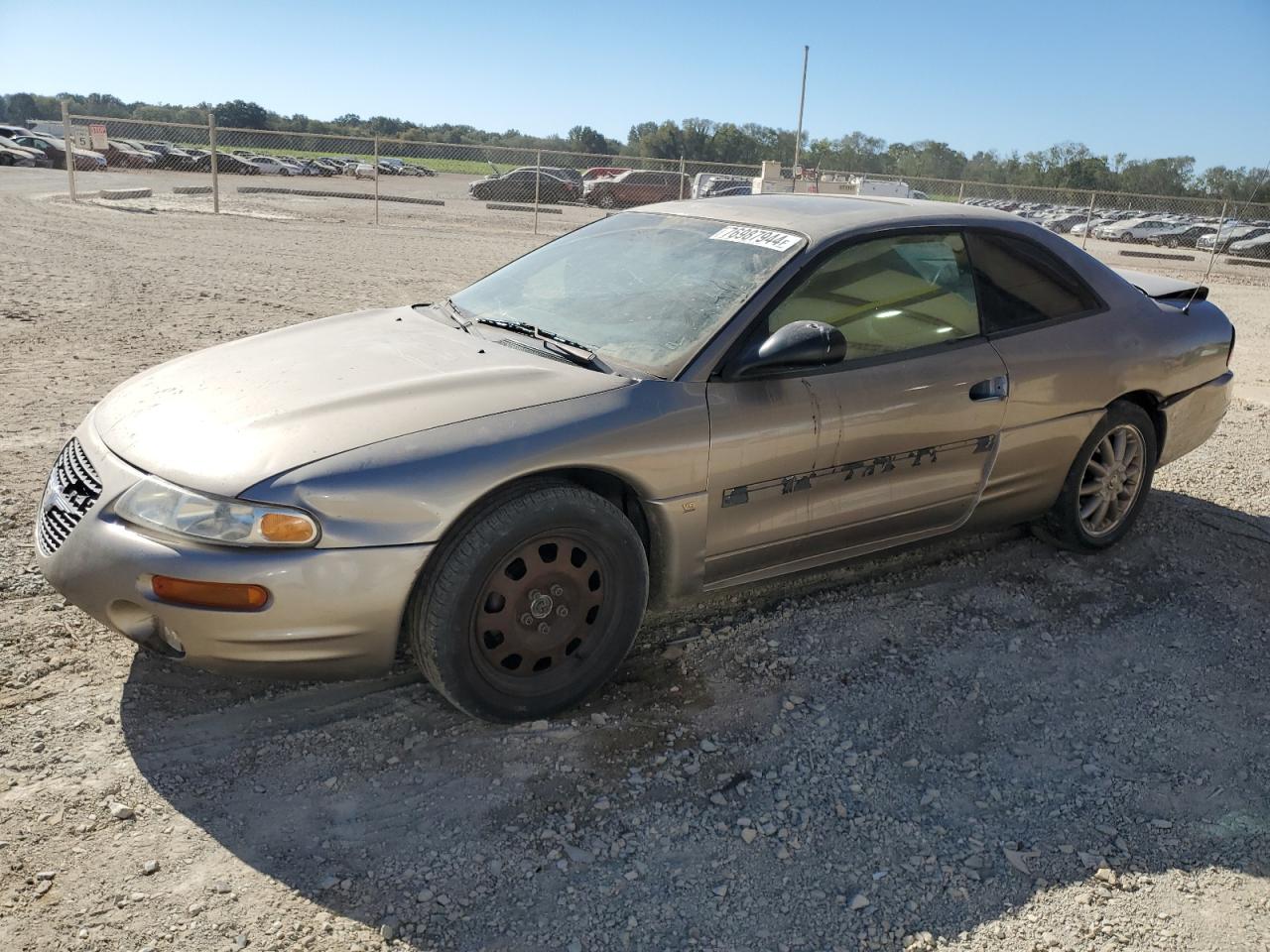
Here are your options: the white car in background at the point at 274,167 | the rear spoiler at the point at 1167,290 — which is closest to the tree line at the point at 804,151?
the white car in background at the point at 274,167

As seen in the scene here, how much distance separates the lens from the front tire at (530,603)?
9.44 ft

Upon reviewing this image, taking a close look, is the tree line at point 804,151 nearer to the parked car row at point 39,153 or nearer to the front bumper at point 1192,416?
the parked car row at point 39,153

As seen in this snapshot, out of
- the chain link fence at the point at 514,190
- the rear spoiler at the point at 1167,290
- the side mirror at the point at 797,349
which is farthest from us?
the chain link fence at the point at 514,190

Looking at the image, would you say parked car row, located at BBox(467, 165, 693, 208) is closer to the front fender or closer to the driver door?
the driver door

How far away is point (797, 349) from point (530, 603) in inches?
46.4

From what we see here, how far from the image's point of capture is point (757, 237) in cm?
379

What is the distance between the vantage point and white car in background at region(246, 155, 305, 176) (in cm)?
4291

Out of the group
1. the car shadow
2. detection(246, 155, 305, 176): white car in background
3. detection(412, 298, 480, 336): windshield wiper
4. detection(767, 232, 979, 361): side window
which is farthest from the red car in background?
the car shadow

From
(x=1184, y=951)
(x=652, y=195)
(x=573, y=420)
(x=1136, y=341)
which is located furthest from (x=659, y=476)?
(x=652, y=195)

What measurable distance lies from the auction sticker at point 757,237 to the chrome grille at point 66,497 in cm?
232

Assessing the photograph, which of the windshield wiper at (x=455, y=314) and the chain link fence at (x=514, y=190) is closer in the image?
the windshield wiper at (x=455, y=314)

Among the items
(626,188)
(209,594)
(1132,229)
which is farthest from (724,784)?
(1132,229)

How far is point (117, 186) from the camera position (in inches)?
1062

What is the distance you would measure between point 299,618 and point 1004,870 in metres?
1.99
